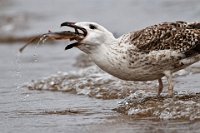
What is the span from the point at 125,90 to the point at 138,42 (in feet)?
5.25

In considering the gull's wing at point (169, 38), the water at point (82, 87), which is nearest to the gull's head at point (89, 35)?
the gull's wing at point (169, 38)

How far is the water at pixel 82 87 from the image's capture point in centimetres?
713

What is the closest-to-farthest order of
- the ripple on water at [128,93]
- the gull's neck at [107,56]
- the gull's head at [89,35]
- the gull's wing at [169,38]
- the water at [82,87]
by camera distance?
the water at [82,87], the ripple on water at [128,93], the gull's head at [89,35], the gull's neck at [107,56], the gull's wing at [169,38]

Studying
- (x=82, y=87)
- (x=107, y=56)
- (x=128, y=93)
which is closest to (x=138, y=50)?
(x=107, y=56)

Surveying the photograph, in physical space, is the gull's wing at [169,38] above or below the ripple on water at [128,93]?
above

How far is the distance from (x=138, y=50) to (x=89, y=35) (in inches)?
22.0

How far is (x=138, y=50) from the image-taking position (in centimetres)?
775

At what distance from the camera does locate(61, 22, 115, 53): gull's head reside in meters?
7.55

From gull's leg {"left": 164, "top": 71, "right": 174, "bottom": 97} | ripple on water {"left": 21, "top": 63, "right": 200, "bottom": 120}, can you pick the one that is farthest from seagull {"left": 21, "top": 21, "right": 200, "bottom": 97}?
ripple on water {"left": 21, "top": 63, "right": 200, "bottom": 120}

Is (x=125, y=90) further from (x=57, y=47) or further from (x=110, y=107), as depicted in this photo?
(x=57, y=47)

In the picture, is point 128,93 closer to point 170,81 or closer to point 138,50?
point 170,81

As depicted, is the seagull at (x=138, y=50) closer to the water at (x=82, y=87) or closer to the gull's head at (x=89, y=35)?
the gull's head at (x=89, y=35)

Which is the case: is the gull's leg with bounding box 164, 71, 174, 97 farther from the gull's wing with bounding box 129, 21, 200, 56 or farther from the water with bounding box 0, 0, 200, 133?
the gull's wing with bounding box 129, 21, 200, 56

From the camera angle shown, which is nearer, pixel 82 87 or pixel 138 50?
pixel 138 50
